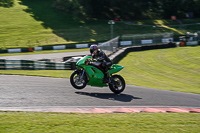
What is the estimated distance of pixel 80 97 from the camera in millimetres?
10344

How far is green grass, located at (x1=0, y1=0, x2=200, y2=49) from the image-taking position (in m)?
48.8

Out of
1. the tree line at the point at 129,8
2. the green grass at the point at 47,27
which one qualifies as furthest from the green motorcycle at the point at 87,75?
the tree line at the point at 129,8

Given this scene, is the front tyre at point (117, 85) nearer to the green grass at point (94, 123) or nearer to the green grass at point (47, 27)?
the green grass at point (94, 123)

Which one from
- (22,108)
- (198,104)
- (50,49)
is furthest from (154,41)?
(22,108)

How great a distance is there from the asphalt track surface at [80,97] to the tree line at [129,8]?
1964 inches

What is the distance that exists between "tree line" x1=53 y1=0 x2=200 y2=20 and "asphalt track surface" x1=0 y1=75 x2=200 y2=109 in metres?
49.9

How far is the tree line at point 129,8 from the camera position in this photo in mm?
61156

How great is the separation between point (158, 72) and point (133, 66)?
11.7 feet

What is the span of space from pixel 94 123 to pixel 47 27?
5095 centimetres

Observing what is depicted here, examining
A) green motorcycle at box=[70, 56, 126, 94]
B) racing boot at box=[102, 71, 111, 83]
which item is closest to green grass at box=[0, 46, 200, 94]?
racing boot at box=[102, 71, 111, 83]

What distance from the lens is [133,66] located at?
24062 mm

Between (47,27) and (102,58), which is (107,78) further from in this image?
(47,27)

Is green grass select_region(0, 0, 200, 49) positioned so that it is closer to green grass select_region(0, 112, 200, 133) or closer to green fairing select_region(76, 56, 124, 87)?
green fairing select_region(76, 56, 124, 87)

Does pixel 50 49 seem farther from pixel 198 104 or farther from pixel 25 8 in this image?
pixel 198 104
